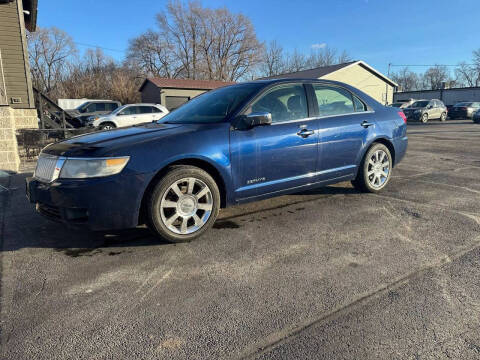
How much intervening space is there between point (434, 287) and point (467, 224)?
5.40 ft

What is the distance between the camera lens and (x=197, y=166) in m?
3.29

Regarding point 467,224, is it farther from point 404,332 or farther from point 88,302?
point 88,302

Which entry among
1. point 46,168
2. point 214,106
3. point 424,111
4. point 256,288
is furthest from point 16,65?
point 424,111

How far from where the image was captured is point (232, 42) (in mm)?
52781

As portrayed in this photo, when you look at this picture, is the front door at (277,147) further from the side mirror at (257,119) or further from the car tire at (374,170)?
the car tire at (374,170)

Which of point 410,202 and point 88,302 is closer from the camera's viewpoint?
point 88,302

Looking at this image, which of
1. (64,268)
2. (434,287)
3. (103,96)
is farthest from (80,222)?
(103,96)

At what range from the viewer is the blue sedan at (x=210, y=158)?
2865 millimetres

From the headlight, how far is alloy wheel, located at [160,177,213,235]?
476mm

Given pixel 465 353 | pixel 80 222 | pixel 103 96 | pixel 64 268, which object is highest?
pixel 103 96

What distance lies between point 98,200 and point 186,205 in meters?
0.78

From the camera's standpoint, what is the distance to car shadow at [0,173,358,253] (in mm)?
3174

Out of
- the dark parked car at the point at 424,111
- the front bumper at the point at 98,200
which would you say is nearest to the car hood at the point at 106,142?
the front bumper at the point at 98,200

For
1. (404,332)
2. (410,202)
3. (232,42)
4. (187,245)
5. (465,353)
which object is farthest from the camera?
(232,42)
